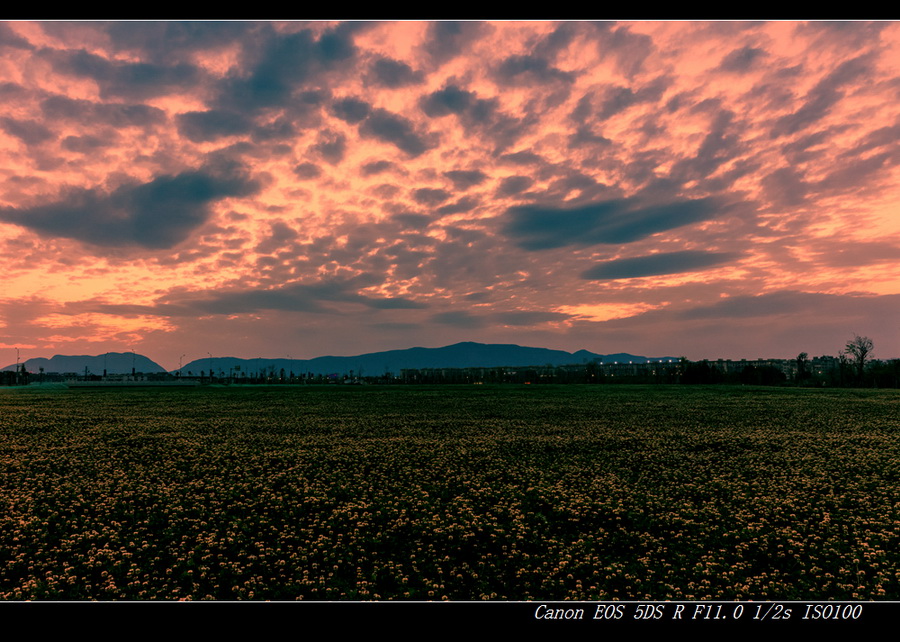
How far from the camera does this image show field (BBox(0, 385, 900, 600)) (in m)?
9.52

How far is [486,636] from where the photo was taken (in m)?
4.70

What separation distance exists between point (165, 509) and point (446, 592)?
984cm

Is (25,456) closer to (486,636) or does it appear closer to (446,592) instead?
(446,592)

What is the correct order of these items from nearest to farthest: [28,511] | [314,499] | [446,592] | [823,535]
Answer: [446,592] → [823,535] → [28,511] → [314,499]

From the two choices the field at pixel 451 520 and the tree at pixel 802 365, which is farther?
the tree at pixel 802 365

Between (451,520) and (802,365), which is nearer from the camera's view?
(451,520)

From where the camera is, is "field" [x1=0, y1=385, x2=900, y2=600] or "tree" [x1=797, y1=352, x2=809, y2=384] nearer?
"field" [x1=0, y1=385, x2=900, y2=600]

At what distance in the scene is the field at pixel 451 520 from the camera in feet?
31.2

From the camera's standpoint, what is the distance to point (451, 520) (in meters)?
13.3

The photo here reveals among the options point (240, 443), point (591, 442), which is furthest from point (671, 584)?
point (240, 443)

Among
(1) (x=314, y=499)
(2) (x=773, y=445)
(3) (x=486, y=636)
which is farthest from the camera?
(2) (x=773, y=445)
